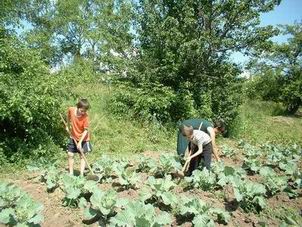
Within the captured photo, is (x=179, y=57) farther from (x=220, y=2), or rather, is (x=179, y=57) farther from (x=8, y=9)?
(x=8, y=9)

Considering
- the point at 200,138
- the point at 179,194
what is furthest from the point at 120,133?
the point at 179,194

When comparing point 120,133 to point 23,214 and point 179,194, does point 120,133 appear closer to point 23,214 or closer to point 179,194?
point 179,194

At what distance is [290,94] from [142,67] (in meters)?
14.4

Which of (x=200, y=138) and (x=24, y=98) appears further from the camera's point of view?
(x=24, y=98)

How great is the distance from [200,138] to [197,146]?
13.9 inches

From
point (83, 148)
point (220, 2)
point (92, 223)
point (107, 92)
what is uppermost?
point (220, 2)

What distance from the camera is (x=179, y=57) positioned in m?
13.7

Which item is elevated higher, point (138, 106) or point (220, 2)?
point (220, 2)

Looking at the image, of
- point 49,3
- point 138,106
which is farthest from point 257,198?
point 49,3

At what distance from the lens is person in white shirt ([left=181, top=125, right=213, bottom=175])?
22.2 ft

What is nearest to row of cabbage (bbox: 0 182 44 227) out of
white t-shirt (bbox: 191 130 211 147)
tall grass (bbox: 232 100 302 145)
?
white t-shirt (bbox: 191 130 211 147)

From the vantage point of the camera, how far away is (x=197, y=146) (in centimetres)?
725

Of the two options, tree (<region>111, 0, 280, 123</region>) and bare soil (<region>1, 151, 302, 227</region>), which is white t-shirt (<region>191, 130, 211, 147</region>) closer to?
bare soil (<region>1, 151, 302, 227</region>)

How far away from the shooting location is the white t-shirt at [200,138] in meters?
6.93
